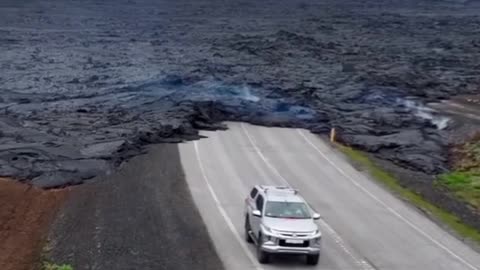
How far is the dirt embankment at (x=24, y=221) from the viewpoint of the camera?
28470mm

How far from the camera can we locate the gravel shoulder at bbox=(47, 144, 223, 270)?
28359 millimetres

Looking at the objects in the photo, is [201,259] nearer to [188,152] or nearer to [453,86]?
[188,152]

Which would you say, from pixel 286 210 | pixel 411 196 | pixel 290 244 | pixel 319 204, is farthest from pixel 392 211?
pixel 290 244

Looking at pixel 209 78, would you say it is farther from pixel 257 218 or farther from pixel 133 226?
pixel 257 218

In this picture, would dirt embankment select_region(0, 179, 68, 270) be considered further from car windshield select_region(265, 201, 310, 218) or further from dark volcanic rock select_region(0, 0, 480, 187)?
car windshield select_region(265, 201, 310, 218)

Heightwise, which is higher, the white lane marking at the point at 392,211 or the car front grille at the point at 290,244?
the car front grille at the point at 290,244

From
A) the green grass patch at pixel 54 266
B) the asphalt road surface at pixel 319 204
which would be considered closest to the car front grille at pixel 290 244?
the asphalt road surface at pixel 319 204

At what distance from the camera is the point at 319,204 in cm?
3691

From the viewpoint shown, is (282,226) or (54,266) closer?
(54,266)

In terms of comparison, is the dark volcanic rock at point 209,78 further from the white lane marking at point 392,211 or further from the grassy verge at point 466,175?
the white lane marking at point 392,211

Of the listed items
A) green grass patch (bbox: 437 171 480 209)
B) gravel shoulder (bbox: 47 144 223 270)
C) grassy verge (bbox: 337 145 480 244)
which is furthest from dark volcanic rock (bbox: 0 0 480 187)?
gravel shoulder (bbox: 47 144 223 270)

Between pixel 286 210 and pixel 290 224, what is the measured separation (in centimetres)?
93

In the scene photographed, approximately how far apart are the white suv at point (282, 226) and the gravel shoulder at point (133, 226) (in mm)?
1767

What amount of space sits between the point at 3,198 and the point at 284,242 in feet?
47.0
